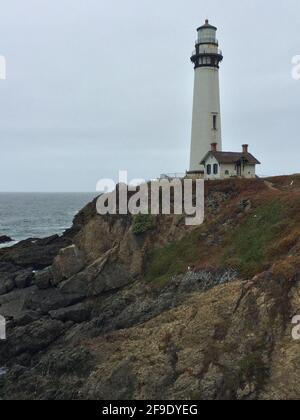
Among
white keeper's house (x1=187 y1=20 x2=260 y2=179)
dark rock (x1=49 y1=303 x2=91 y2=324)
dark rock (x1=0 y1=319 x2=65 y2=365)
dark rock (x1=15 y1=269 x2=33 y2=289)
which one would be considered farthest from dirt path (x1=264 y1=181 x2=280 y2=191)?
dark rock (x1=15 y1=269 x2=33 y2=289)

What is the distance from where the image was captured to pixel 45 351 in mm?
27891

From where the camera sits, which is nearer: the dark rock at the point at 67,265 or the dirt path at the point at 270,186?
the dark rock at the point at 67,265

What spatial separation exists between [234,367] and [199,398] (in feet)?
6.90

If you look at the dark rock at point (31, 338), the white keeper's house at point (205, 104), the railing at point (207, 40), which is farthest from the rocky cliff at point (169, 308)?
the railing at point (207, 40)

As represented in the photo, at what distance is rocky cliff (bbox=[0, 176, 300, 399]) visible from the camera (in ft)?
69.2

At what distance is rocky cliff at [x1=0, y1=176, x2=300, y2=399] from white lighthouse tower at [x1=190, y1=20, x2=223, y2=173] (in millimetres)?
9275

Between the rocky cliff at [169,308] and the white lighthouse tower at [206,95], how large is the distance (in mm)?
9275

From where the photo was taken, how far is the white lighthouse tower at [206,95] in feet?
154

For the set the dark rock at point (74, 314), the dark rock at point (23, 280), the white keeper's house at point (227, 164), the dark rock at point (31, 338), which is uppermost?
the white keeper's house at point (227, 164)

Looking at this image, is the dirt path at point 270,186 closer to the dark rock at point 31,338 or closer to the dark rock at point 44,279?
the dark rock at point 44,279

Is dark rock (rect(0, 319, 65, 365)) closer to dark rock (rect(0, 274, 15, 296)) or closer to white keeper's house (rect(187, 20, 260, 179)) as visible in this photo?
dark rock (rect(0, 274, 15, 296))

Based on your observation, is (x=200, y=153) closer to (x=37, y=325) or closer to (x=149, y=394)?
(x=37, y=325)

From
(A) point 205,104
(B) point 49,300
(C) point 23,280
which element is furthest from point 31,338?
(A) point 205,104
